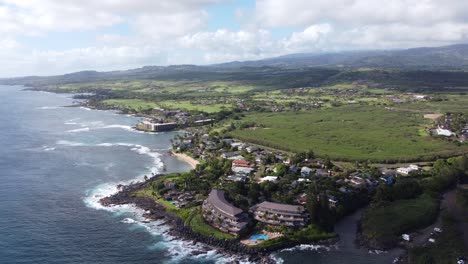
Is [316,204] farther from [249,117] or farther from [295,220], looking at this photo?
[249,117]

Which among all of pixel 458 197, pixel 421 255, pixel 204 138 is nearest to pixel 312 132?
pixel 204 138

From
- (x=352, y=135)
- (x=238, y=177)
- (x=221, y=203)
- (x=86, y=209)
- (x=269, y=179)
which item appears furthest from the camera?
(x=352, y=135)

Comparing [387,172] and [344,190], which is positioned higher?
[344,190]

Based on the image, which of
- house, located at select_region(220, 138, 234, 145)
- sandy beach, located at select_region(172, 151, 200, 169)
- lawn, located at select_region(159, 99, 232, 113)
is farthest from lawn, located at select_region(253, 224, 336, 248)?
lawn, located at select_region(159, 99, 232, 113)

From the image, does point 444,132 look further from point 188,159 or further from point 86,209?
point 86,209

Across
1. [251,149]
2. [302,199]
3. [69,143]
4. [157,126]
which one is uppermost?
[157,126]

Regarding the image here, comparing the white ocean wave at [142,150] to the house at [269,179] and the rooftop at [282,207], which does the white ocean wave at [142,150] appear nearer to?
the house at [269,179]

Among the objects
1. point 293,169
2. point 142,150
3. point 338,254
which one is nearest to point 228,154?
point 293,169

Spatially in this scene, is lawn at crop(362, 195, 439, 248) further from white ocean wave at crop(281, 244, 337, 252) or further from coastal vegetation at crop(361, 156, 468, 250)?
white ocean wave at crop(281, 244, 337, 252)
